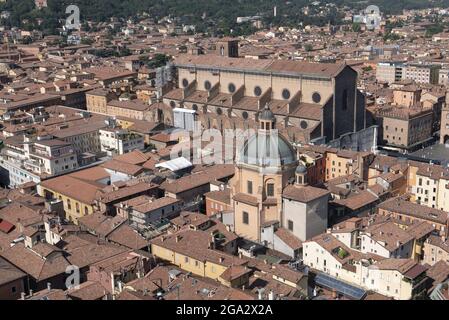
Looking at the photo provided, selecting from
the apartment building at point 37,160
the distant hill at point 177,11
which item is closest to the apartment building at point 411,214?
the apartment building at point 37,160

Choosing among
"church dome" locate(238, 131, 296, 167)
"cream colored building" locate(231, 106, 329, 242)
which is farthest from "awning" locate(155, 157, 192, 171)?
"church dome" locate(238, 131, 296, 167)

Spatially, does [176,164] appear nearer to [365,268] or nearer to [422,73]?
[365,268]

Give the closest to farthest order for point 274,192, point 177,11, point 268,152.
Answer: point 268,152
point 274,192
point 177,11

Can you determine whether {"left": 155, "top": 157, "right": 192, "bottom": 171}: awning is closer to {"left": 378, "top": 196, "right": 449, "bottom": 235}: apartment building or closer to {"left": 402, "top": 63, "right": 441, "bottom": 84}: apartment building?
{"left": 378, "top": 196, "right": 449, "bottom": 235}: apartment building

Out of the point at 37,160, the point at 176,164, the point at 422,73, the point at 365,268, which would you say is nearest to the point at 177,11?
the point at 422,73

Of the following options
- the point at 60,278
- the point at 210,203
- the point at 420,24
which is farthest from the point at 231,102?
the point at 420,24

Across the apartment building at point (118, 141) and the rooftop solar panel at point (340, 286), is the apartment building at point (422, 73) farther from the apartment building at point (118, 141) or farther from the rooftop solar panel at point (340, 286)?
the rooftop solar panel at point (340, 286)
